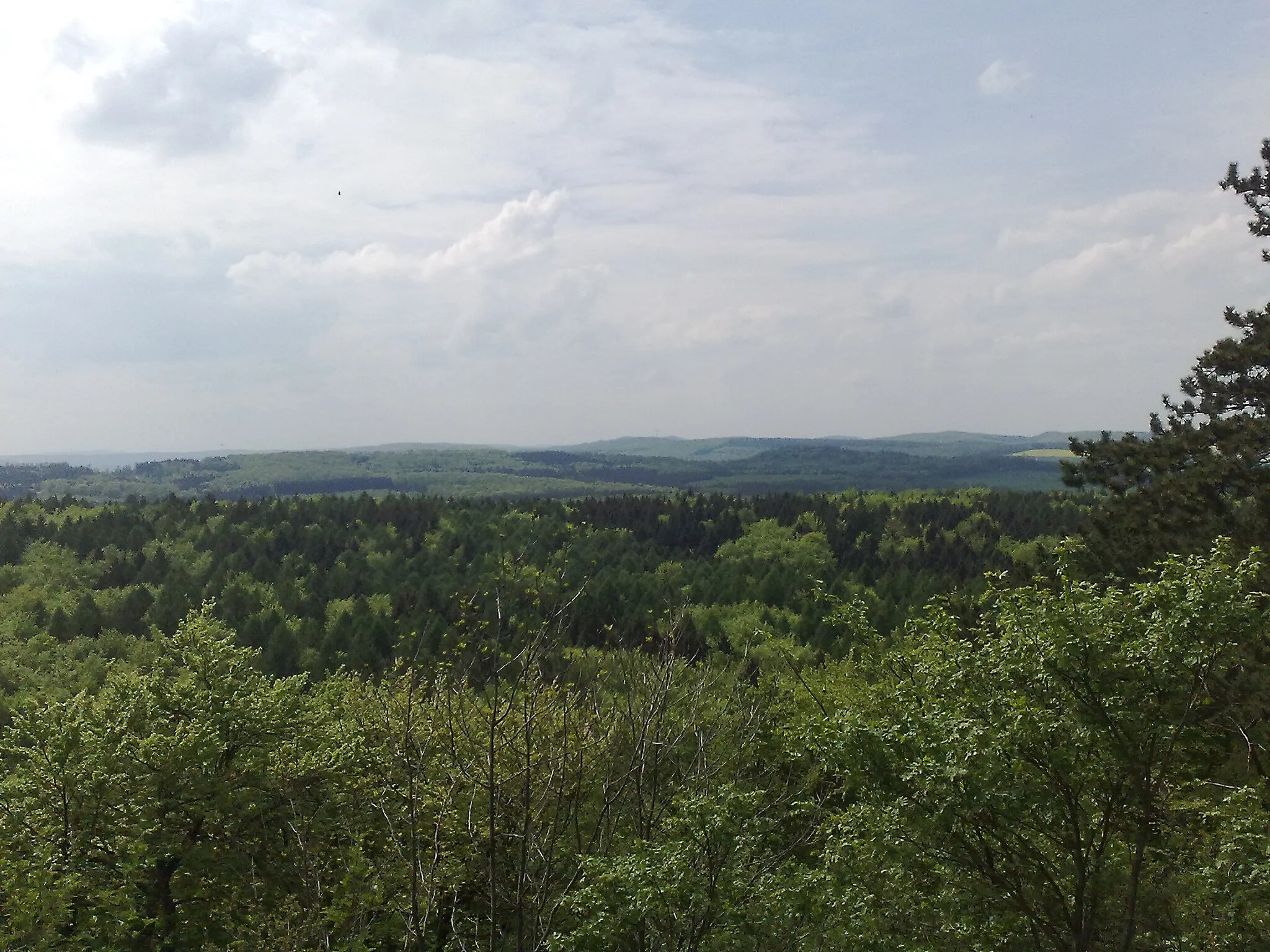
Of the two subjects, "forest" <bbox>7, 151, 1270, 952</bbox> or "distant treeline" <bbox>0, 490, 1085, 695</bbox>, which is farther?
"distant treeline" <bbox>0, 490, 1085, 695</bbox>

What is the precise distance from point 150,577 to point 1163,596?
153554 mm

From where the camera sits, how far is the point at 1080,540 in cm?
3872

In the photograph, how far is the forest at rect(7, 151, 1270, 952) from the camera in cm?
1288

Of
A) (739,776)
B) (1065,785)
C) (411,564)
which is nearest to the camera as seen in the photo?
(1065,785)

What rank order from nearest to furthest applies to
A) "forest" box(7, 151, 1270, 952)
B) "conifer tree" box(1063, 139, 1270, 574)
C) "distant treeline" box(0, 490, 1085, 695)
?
"forest" box(7, 151, 1270, 952) → "conifer tree" box(1063, 139, 1270, 574) → "distant treeline" box(0, 490, 1085, 695)

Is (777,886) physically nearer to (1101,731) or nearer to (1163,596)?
(1101,731)

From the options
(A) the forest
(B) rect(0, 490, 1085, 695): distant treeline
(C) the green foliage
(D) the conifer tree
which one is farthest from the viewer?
(B) rect(0, 490, 1085, 695): distant treeline

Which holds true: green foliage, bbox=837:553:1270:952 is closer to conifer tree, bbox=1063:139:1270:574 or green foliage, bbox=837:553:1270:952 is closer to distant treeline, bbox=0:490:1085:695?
conifer tree, bbox=1063:139:1270:574

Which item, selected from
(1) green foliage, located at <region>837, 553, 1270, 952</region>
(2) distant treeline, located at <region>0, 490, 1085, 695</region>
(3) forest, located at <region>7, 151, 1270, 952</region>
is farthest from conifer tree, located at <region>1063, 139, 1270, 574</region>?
(2) distant treeline, located at <region>0, 490, 1085, 695</region>

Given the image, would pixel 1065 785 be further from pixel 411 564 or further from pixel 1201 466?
pixel 411 564

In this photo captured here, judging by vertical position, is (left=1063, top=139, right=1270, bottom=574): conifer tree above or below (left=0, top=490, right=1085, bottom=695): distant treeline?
above

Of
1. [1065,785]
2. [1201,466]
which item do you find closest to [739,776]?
[1065,785]

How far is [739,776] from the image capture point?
2384cm

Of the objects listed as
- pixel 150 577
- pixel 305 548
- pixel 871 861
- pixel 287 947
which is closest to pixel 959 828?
pixel 871 861
